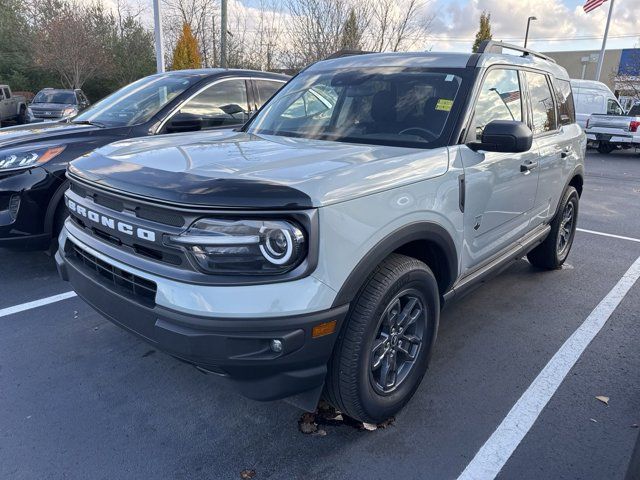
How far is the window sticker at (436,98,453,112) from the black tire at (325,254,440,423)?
106 cm

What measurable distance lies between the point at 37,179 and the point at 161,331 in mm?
2831

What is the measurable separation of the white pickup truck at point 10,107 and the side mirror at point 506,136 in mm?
19311

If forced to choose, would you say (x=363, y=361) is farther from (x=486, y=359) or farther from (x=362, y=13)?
(x=362, y=13)

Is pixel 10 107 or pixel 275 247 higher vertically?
pixel 275 247

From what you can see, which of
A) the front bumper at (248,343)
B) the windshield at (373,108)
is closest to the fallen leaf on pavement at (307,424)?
the front bumper at (248,343)

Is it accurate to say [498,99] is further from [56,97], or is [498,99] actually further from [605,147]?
[56,97]

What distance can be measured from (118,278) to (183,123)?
3.09 m

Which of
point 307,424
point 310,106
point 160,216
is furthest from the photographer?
point 310,106

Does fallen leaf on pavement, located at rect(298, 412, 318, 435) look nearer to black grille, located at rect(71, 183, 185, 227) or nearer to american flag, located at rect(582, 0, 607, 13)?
black grille, located at rect(71, 183, 185, 227)

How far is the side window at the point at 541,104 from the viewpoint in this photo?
404cm

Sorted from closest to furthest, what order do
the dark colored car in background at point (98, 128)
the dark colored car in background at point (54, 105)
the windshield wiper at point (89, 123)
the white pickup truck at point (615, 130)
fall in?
the dark colored car in background at point (98, 128) → the windshield wiper at point (89, 123) → the white pickup truck at point (615, 130) → the dark colored car in background at point (54, 105)

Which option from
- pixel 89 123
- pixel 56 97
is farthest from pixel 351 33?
pixel 89 123

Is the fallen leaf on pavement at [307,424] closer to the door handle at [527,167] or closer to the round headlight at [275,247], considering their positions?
the round headlight at [275,247]

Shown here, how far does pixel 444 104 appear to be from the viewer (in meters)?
3.12
